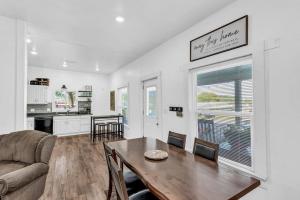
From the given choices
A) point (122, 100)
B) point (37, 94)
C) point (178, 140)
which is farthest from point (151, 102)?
point (37, 94)

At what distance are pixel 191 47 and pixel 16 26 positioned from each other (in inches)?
114

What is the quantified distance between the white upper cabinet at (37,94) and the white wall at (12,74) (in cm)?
374

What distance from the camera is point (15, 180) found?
164 cm

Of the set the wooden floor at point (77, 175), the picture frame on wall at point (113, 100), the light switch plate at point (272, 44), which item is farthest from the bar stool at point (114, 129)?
the light switch plate at point (272, 44)

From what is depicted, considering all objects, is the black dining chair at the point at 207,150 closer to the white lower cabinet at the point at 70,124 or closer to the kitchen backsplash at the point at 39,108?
the white lower cabinet at the point at 70,124

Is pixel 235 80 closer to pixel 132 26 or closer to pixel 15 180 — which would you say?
pixel 132 26

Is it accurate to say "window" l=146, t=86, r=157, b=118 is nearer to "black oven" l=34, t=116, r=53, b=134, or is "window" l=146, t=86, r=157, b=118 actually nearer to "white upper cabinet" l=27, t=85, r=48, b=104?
"black oven" l=34, t=116, r=53, b=134

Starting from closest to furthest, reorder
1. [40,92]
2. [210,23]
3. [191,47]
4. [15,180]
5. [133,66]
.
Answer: [15,180] < [210,23] < [191,47] < [133,66] < [40,92]

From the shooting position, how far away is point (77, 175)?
2.96m

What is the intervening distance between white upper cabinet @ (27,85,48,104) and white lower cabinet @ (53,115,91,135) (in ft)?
2.66

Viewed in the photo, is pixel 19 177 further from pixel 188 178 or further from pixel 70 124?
pixel 70 124

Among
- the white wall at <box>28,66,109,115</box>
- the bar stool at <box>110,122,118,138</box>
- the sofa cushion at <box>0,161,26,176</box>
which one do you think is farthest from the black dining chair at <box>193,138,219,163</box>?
the white wall at <box>28,66,109,115</box>

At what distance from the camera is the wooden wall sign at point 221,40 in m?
2.03

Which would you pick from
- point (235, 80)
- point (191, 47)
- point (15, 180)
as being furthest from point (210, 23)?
point (15, 180)
